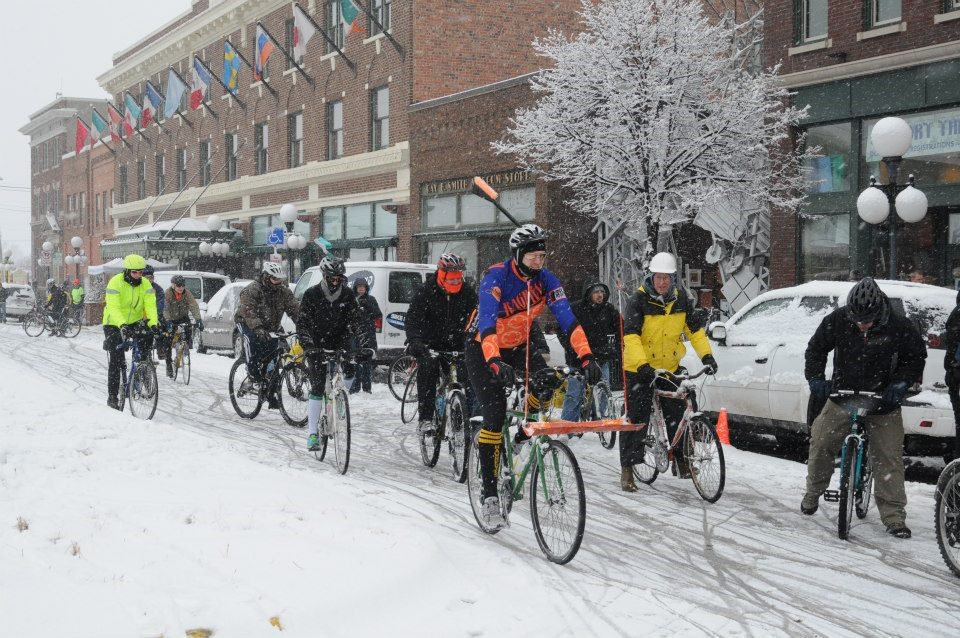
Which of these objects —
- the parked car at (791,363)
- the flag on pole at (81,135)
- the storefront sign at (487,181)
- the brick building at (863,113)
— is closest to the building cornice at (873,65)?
the brick building at (863,113)

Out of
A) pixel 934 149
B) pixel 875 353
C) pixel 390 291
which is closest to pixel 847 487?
pixel 875 353

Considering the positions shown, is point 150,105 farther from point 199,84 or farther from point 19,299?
point 19,299

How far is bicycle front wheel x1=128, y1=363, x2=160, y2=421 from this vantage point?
11.7 meters

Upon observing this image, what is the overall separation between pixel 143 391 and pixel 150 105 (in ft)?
113

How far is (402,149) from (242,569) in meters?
24.2

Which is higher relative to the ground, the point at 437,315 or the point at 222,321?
the point at 437,315

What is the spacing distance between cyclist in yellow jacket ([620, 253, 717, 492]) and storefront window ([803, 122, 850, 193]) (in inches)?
474

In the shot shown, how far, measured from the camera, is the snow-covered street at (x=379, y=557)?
15.4 feet

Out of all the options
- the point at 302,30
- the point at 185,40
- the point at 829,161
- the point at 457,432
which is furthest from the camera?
the point at 185,40

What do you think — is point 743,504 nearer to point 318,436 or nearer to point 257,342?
point 318,436

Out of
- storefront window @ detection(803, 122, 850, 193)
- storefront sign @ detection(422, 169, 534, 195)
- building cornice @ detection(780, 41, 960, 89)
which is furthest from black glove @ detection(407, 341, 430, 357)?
storefront sign @ detection(422, 169, 534, 195)

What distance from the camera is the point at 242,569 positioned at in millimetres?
5078

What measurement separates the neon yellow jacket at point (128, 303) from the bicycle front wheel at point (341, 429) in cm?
357

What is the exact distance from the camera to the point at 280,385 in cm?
1189
